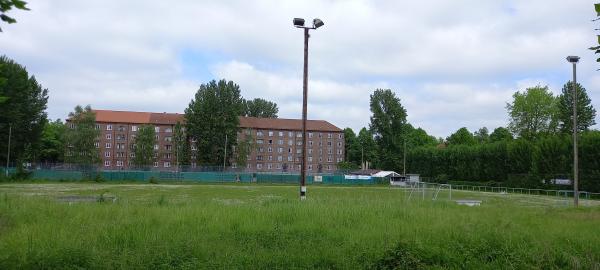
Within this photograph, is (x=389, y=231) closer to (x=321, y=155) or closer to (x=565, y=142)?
(x=565, y=142)

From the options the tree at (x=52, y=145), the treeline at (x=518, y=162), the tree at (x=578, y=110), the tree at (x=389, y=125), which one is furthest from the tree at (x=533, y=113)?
the tree at (x=52, y=145)

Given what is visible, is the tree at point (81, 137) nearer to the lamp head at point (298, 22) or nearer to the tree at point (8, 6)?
the lamp head at point (298, 22)

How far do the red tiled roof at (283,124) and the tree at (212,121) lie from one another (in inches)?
912

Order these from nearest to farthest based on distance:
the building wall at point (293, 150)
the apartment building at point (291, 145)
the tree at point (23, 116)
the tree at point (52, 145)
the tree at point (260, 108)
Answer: the tree at point (23, 116), the tree at point (52, 145), the apartment building at point (291, 145), the building wall at point (293, 150), the tree at point (260, 108)

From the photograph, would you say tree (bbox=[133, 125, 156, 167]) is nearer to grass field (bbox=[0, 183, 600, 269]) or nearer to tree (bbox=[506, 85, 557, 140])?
tree (bbox=[506, 85, 557, 140])

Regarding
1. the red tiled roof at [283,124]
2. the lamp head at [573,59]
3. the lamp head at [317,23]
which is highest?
the red tiled roof at [283,124]

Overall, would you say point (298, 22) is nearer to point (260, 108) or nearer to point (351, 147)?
point (351, 147)

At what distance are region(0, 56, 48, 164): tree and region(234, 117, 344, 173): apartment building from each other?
190 feet

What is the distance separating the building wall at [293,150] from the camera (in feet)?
456

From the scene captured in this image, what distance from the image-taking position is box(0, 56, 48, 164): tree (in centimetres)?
7269

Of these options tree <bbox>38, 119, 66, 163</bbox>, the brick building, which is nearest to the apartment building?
the brick building

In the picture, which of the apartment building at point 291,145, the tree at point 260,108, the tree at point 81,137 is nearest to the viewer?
the tree at point 81,137

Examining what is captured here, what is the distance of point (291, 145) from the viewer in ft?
466

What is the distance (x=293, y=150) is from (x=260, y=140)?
399 inches
